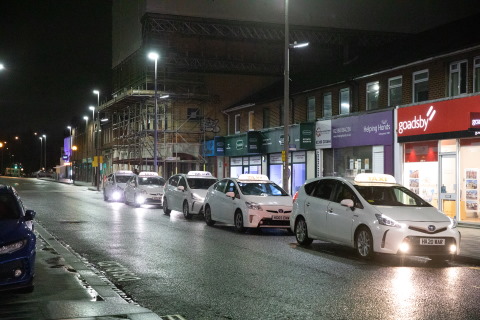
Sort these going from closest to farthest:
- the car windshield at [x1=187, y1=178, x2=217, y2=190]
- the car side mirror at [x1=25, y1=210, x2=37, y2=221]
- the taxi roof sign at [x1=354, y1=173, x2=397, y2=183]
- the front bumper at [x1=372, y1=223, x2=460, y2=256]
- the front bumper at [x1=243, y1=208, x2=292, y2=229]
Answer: the car side mirror at [x1=25, y1=210, x2=37, y2=221] → the front bumper at [x1=372, y1=223, x2=460, y2=256] → the taxi roof sign at [x1=354, y1=173, x2=397, y2=183] → the front bumper at [x1=243, y1=208, x2=292, y2=229] → the car windshield at [x1=187, y1=178, x2=217, y2=190]

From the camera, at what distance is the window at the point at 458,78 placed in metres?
20.4

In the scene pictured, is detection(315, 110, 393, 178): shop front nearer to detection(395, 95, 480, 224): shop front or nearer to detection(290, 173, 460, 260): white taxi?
detection(395, 95, 480, 224): shop front

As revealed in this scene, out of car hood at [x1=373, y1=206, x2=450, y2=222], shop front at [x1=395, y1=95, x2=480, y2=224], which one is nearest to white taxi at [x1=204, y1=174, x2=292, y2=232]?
car hood at [x1=373, y1=206, x2=450, y2=222]

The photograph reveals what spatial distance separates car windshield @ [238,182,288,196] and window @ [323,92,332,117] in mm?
10754

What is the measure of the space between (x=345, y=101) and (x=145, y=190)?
9.98 m

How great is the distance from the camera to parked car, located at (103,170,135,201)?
32.3 metres

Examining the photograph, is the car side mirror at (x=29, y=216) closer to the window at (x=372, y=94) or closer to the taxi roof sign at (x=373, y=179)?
the taxi roof sign at (x=373, y=179)

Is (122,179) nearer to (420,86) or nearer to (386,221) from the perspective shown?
(420,86)

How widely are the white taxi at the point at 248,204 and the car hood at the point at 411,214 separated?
5328 mm

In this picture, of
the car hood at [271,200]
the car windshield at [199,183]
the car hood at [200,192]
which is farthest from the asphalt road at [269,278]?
Answer: the car windshield at [199,183]

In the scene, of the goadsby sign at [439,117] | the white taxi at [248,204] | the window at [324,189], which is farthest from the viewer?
the goadsby sign at [439,117]

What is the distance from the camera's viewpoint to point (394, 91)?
24172 mm

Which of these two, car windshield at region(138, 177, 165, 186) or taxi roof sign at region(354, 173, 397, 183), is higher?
taxi roof sign at region(354, 173, 397, 183)

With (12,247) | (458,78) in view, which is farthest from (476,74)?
(12,247)
